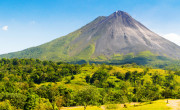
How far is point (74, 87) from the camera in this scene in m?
115

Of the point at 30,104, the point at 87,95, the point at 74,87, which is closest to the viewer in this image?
the point at 87,95

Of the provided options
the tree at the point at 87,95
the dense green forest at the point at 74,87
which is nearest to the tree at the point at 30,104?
the dense green forest at the point at 74,87

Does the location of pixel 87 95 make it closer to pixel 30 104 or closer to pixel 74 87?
pixel 30 104

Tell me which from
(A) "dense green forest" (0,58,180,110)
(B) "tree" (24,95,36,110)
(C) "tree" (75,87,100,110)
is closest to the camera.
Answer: (C) "tree" (75,87,100,110)

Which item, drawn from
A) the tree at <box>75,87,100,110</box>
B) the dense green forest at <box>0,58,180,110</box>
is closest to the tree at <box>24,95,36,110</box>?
the dense green forest at <box>0,58,180,110</box>

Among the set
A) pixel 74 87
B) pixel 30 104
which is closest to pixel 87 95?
pixel 30 104

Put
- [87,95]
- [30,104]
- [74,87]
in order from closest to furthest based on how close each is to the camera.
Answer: [87,95]
[30,104]
[74,87]

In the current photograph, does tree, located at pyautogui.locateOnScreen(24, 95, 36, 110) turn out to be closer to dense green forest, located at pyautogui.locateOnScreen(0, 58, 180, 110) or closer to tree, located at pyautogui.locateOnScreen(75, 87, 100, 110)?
dense green forest, located at pyautogui.locateOnScreen(0, 58, 180, 110)

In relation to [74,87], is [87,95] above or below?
above

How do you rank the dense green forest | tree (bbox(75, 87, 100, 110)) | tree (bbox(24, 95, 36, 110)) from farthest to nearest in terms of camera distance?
the dense green forest → tree (bbox(24, 95, 36, 110)) → tree (bbox(75, 87, 100, 110))

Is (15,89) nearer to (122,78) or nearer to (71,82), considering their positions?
(71,82)

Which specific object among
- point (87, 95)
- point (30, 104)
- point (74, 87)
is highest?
point (87, 95)

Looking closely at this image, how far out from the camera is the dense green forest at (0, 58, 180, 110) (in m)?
65.3

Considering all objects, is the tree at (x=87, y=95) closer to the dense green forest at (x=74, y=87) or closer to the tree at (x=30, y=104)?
the dense green forest at (x=74, y=87)
